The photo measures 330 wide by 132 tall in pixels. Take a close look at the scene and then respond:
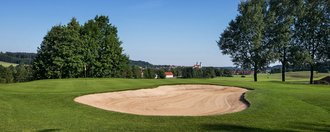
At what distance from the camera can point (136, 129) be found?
1120 centimetres

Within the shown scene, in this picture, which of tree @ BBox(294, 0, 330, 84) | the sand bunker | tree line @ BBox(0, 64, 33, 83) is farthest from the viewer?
tree line @ BBox(0, 64, 33, 83)

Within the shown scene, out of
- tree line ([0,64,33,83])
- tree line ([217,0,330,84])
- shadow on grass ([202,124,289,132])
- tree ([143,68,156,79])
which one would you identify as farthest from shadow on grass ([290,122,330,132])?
tree ([143,68,156,79])

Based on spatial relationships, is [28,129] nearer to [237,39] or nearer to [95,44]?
[237,39]

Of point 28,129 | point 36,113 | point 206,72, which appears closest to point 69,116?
point 36,113

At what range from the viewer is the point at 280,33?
4828cm

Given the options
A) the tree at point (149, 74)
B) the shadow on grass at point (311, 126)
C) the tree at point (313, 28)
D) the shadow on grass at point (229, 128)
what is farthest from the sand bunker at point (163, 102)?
the tree at point (149, 74)

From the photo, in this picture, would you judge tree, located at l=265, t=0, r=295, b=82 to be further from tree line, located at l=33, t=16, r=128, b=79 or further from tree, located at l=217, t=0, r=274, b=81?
tree line, located at l=33, t=16, r=128, b=79

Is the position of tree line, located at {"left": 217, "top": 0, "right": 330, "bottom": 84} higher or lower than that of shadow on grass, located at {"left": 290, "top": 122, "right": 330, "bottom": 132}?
higher

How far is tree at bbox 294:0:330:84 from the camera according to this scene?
47219 mm

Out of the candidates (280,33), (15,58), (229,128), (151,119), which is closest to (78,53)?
(280,33)

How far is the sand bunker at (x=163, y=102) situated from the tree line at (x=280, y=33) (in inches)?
1072

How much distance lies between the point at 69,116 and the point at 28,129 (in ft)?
9.45

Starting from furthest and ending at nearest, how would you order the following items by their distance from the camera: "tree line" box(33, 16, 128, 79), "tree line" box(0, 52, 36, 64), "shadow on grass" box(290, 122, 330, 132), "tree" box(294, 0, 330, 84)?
"tree line" box(0, 52, 36, 64) → "tree line" box(33, 16, 128, 79) → "tree" box(294, 0, 330, 84) → "shadow on grass" box(290, 122, 330, 132)

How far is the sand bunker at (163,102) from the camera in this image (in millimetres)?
17141
